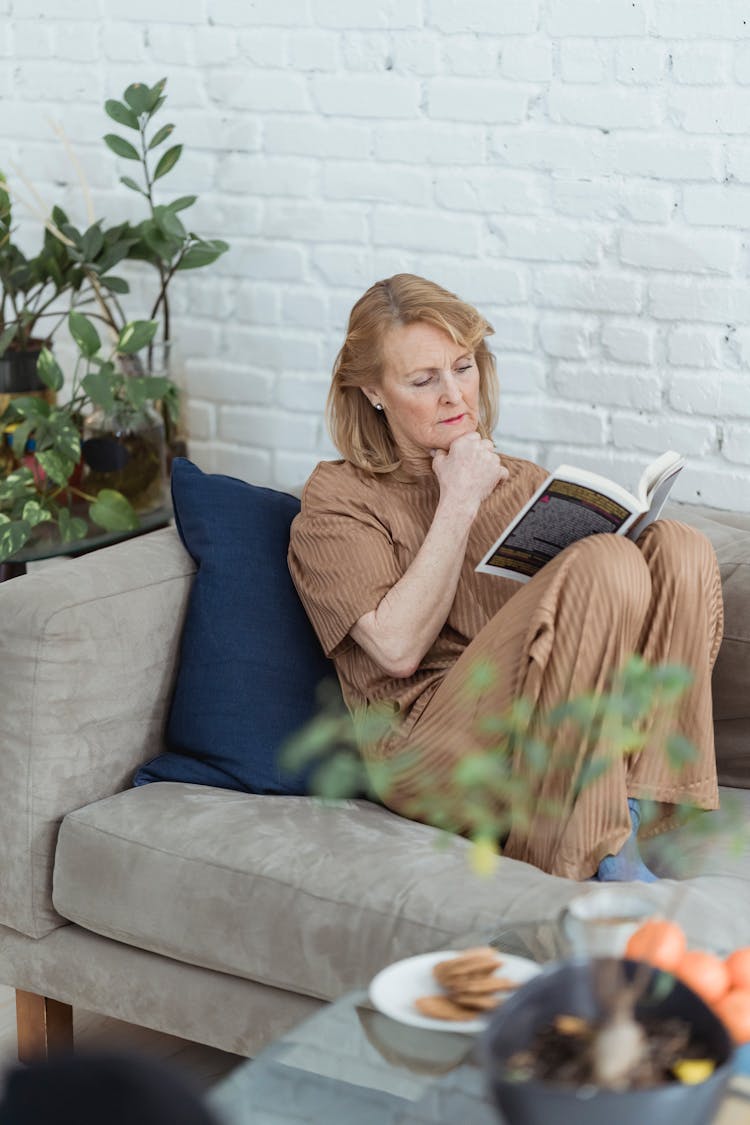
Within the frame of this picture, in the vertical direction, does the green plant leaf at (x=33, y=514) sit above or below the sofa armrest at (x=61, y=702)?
above

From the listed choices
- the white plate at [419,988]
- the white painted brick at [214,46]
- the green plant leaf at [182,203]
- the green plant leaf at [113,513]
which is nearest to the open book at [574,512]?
the white plate at [419,988]

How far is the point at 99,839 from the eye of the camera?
1.88m

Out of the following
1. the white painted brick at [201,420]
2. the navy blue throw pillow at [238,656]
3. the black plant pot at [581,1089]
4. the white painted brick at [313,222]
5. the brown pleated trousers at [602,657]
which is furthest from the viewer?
the white painted brick at [201,420]

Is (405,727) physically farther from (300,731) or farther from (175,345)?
(175,345)

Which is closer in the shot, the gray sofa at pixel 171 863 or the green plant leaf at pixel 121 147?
the gray sofa at pixel 171 863

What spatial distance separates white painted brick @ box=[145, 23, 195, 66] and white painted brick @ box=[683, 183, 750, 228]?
1.05m

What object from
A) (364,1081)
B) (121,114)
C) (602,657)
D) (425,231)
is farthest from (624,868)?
(121,114)

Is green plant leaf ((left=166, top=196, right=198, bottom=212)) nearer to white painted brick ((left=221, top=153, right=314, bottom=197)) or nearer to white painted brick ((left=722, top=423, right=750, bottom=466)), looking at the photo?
white painted brick ((left=221, top=153, right=314, bottom=197))

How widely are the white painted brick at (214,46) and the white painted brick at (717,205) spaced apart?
0.95 m

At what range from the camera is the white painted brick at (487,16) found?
2398 mm

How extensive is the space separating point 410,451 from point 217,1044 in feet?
2.86

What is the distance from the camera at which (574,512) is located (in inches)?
73.1

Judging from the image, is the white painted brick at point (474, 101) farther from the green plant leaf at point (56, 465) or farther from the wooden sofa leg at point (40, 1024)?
the wooden sofa leg at point (40, 1024)

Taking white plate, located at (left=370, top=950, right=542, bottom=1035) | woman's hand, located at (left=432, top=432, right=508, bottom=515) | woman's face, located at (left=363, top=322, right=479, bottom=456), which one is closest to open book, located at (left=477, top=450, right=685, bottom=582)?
woman's hand, located at (left=432, top=432, right=508, bottom=515)
